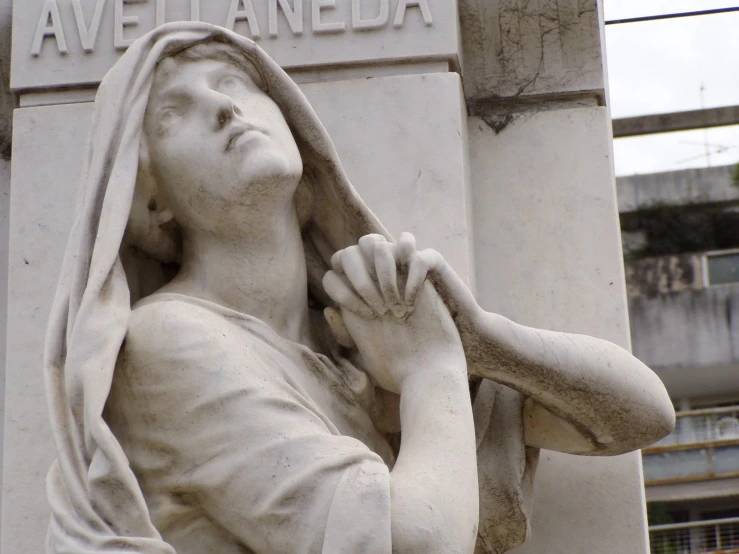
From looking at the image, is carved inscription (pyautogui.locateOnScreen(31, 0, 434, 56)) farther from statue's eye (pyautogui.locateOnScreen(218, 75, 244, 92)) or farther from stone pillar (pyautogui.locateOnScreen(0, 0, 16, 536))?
statue's eye (pyautogui.locateOnScreen(218, 75, 244, 92))

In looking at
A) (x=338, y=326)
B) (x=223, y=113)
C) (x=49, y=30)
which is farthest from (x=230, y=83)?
(x=49, y=30)

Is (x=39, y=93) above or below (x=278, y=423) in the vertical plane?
above

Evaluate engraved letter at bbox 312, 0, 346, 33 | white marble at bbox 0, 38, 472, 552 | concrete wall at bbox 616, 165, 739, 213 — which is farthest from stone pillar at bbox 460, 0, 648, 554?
concrete wall at bbox 616, 165, 739, 213

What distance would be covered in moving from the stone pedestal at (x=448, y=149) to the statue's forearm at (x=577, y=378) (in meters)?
0.38

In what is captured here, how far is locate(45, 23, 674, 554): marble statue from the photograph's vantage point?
361 centimetres

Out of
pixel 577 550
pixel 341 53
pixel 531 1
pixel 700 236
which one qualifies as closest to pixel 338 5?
pixel 341 53

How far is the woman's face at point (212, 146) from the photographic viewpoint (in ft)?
13.1

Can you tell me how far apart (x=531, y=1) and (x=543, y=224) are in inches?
27.6

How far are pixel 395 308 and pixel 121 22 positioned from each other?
1.44 m

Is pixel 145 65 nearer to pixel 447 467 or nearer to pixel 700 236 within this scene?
pixel 447 467

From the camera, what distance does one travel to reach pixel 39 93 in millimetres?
4859

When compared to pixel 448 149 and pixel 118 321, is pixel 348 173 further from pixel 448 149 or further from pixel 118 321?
pixel 118 321

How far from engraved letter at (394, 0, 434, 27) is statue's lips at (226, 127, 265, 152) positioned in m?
0.90

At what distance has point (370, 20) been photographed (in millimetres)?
4781
